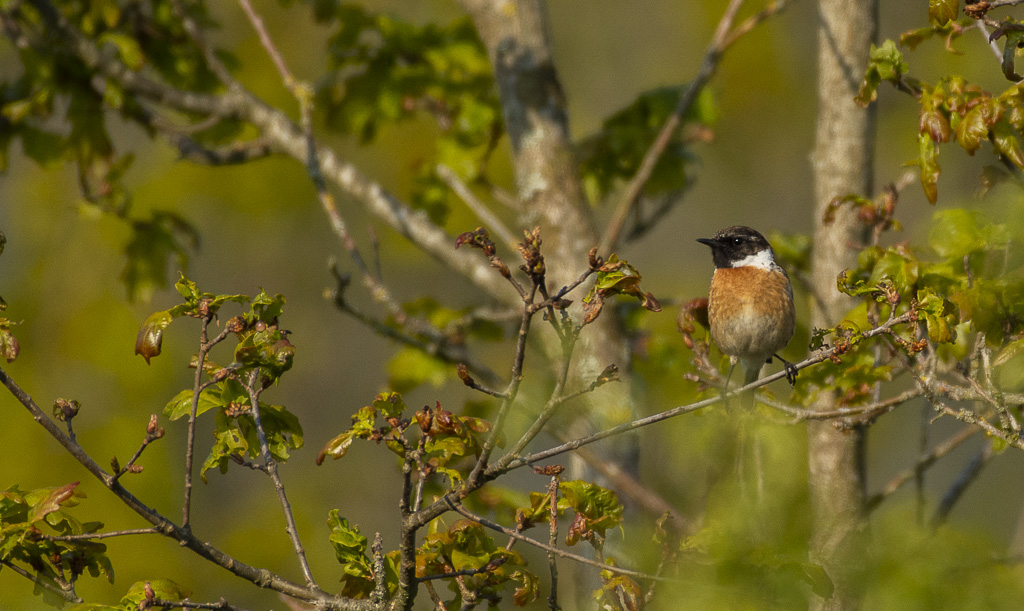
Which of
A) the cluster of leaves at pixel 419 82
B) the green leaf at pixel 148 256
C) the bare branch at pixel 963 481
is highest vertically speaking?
the cluster of leaves at pixel 419 82

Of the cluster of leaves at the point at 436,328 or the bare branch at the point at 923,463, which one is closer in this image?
the bare branch at the point at 923,463

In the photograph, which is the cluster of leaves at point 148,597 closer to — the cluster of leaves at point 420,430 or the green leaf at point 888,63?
the cluster of leaves at point 420,430

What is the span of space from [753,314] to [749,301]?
0.07 meters

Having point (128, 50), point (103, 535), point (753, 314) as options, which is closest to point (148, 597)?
point (103, 535)

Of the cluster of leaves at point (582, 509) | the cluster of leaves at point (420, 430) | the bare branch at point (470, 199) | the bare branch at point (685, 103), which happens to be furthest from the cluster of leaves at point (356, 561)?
the bare branch at point (685, 103)

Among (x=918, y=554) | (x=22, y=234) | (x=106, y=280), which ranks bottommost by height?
(x=918, y=554)

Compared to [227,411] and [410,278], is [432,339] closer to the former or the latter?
[227,411]

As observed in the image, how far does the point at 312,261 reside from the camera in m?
15.0

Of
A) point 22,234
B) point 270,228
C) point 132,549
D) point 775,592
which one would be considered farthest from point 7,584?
point 775,592

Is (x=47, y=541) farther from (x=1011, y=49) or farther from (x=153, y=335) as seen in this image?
(x=1011, y=49)

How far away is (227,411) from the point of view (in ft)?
7.91

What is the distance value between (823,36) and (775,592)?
308cm

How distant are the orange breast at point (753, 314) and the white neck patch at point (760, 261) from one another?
0.27ft

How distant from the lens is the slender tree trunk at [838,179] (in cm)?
412
